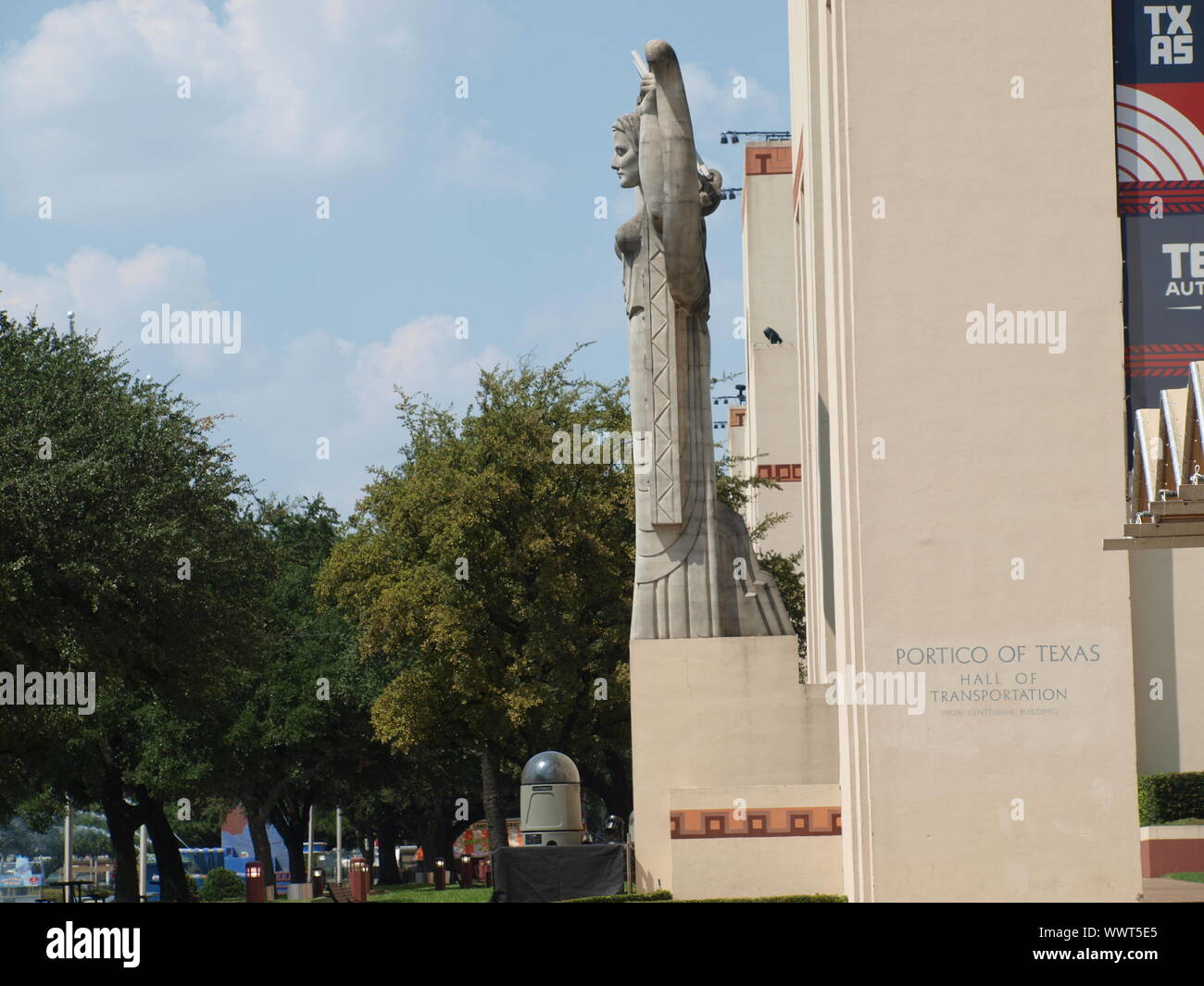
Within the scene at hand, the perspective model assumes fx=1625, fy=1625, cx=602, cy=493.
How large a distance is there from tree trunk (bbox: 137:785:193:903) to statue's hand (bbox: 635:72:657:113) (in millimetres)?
27061

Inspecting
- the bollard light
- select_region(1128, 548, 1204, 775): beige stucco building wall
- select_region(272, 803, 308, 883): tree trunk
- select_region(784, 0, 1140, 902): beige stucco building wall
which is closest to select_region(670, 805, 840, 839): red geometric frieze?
select_region(784, 0, 1140, 902): beige stucco building wall

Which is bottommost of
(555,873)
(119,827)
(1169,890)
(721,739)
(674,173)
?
(119,827)

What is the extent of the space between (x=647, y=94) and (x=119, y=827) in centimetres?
2812

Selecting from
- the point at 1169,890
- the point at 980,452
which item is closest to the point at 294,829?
the point at 980,452

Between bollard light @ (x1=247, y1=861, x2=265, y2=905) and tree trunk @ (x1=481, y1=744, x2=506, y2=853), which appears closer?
bollard light @ (x1=247, y1=861, x2=265, y2=905)

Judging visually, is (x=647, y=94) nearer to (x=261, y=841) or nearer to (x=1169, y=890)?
(x=1169, y=890)

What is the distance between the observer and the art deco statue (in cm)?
2503

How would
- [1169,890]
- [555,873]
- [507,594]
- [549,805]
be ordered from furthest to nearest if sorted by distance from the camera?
[507,594], [549,805], [555,873], [1169,890]

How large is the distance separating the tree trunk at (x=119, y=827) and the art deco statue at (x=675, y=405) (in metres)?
23.2

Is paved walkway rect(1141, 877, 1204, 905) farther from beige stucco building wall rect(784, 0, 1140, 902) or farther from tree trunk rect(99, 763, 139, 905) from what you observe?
tree trunk rect(99, 763, 139, 905)

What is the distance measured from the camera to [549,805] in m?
27.3

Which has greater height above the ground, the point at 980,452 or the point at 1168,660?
the point at 980,452
